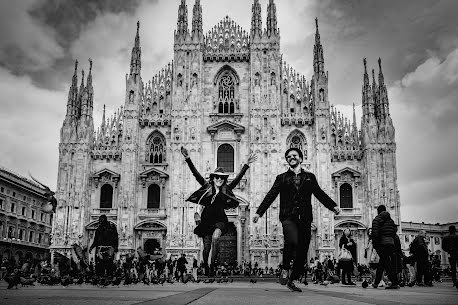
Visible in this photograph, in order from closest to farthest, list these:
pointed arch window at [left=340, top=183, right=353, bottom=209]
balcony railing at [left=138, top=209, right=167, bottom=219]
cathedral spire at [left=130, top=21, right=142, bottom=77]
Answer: balcony railing at [left=138, top=209, right=167, bottom=219] < pointed arch window at [left=340, top=183, right=353, bottom=209] < cathedral spire at [left=130, top=21, right=142, bottom=77]

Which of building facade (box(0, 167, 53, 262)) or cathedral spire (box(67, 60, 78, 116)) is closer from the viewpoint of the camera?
cathedral spire (box(67, 60, 78, 116))

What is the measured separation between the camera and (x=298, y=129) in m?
38.6

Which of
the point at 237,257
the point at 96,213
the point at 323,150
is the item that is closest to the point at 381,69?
the point at 323,150

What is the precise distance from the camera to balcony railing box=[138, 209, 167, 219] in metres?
37.5

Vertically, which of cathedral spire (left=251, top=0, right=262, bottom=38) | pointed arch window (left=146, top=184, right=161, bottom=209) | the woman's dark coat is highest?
cathedral spire (left=251, top=0, right=262, bottom=38)

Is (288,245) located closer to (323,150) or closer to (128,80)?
(323,150)

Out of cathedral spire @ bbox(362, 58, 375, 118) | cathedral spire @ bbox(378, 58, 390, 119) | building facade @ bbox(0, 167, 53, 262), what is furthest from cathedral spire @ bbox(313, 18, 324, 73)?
building facade @ bbox(0, 167, 53, 262)

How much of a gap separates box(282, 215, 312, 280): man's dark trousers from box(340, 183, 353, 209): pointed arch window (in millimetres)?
28882

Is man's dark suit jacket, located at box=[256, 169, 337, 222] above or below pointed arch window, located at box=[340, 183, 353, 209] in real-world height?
below

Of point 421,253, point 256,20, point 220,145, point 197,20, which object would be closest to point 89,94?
point 197,20

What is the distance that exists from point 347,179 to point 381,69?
928 centimetres

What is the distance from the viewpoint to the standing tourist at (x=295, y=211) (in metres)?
9.48

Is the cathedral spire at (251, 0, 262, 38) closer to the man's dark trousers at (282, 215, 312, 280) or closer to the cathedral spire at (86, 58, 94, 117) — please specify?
the cathedral spire at (86, 58, 94, 117)

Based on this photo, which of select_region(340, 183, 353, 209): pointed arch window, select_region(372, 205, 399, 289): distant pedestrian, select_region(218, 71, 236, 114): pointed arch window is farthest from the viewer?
select_region(218, 71, 236, 114): pointed arch window
